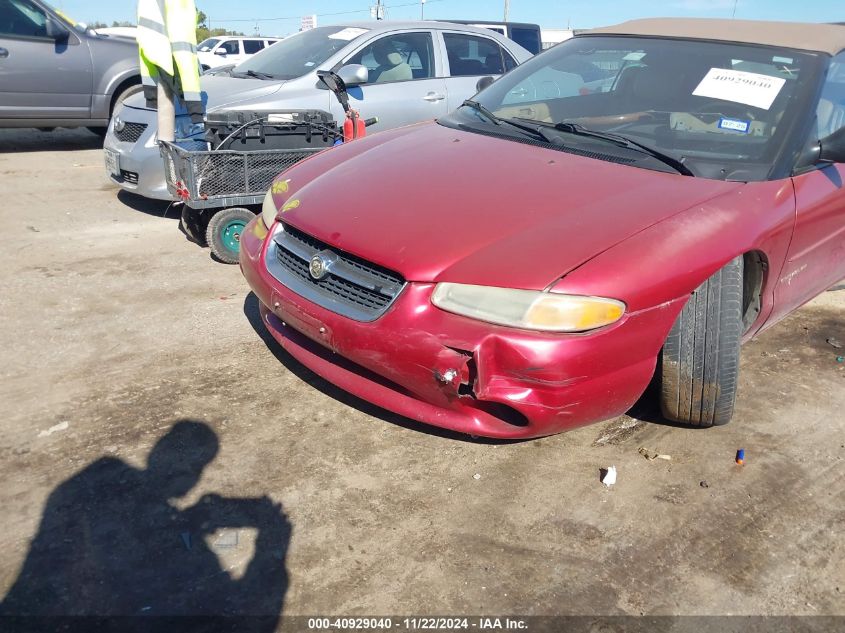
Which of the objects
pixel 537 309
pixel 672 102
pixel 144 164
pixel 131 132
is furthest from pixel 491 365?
pixel 131 132

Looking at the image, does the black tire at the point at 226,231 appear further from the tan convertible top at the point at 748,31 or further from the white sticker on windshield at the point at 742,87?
the white sticker on windshield at the point at 742,87

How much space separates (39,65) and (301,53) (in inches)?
138

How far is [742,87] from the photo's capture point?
11.0 feet

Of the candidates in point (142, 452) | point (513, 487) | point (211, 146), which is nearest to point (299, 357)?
point (142, 452)

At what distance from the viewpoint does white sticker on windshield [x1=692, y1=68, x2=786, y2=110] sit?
3301 millimetres

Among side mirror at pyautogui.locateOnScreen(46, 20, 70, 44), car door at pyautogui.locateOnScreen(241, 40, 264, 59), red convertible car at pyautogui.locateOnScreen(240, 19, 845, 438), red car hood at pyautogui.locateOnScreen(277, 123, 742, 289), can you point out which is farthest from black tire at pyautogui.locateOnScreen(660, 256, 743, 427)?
car door at pyautogui.locateOnScreen(241, 40, 264, 59)

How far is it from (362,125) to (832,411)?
12.4 feet

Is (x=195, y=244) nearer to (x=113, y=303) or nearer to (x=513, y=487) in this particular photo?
(x=113, y=303)

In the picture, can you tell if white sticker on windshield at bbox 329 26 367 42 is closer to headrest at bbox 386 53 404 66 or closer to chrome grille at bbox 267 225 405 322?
headrest at bbox 386 53 404 66

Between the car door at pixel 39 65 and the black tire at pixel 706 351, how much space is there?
26.1 feet

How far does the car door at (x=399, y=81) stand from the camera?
21.5 feet

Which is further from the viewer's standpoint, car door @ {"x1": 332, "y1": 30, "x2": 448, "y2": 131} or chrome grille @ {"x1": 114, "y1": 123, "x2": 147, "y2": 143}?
car door @ {"x1": 332, "y1": 30, "x2": 448, "y2": 131}

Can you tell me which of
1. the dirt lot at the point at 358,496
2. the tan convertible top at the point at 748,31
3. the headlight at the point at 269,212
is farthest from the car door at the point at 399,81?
the dirt lot at the point at 358,496

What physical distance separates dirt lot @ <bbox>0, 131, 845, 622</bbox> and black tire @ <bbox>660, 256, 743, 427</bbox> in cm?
23
